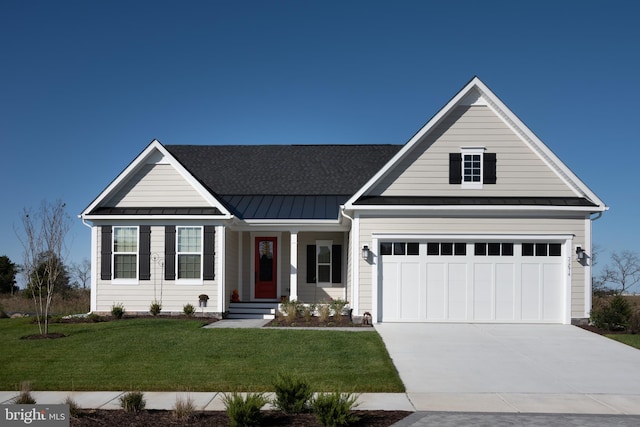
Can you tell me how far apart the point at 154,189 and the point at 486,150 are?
1032 centimetres

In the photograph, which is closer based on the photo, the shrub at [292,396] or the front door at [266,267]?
the shrub at [292,396]

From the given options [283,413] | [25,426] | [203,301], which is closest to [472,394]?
[283,413]

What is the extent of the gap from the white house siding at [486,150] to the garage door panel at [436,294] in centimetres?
238

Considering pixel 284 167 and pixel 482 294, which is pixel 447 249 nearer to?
pixel 482 294

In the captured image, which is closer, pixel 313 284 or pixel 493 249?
pixel 493 249

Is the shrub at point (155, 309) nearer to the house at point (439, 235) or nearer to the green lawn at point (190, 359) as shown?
the house at point (439, 235)

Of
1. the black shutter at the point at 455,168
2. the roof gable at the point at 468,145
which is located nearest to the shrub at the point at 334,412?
the roof gable at the point at 468,145

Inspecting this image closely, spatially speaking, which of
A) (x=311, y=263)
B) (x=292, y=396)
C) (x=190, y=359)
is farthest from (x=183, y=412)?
(x=311, y=263)

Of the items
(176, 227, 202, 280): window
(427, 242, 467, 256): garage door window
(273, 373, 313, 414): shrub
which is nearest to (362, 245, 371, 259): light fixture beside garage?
(427, 242, 467, 256): garage door window

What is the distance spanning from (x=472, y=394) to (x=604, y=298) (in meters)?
15.9

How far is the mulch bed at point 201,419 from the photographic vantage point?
7.71m

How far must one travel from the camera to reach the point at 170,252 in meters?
18.9

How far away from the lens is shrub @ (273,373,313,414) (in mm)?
8195

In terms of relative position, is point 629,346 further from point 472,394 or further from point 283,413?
point 283,413
